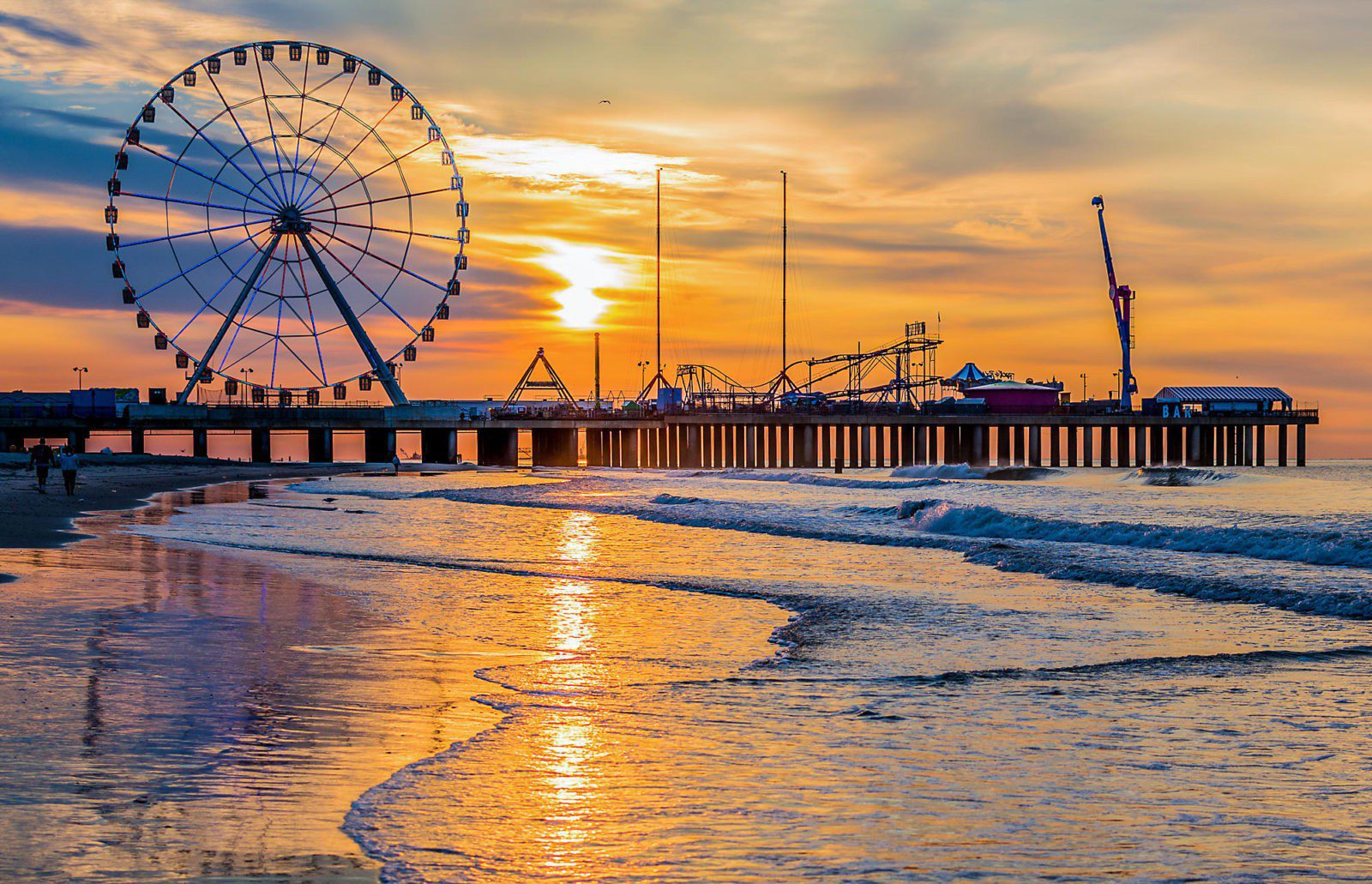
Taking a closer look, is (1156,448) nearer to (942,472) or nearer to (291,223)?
(942,472)

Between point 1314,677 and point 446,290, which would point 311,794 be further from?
point 446,290

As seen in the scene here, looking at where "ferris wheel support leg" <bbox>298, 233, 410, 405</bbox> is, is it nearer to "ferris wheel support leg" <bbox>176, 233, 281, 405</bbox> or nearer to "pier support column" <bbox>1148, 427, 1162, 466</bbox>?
"ferris wheel support leg" <bbox>176, 233, 281, 405</bbox>

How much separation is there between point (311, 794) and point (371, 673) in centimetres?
363

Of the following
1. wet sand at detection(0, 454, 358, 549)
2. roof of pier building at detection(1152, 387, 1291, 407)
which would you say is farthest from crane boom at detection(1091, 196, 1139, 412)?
wet sand at detection(0, 454, 358, 549)

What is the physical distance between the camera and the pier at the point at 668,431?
9056 cm

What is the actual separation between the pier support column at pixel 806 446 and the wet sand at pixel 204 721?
296 ft

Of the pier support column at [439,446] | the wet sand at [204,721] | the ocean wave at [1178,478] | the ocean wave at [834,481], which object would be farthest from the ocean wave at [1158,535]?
the pier support column at [439,446]

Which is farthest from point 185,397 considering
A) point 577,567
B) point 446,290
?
point 577,567

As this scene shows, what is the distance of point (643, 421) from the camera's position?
10606 cm

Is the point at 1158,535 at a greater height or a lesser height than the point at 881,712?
lesser

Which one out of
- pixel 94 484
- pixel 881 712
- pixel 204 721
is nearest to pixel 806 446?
pixel 94 484

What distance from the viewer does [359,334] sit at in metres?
84.9

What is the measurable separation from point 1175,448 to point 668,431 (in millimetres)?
49310

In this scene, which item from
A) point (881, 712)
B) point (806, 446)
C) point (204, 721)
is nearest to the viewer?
point (204, 721)
